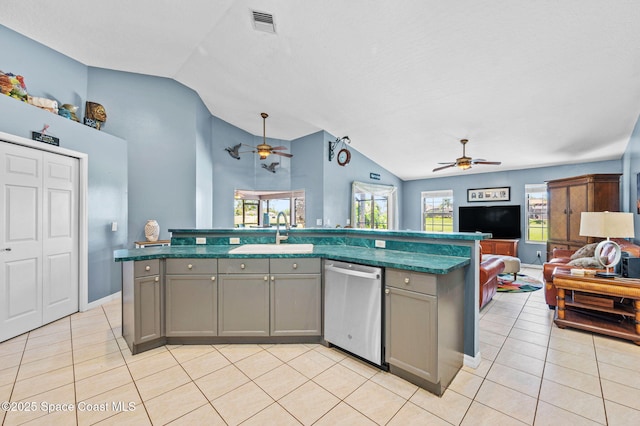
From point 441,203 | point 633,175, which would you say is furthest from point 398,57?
point 441,203

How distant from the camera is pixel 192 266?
7.91 ft

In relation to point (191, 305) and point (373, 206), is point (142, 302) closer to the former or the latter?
point (191, 305)

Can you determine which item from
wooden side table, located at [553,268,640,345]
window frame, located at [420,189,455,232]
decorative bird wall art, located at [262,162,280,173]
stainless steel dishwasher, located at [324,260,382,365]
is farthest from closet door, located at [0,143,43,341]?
window frame, located at [420,189,455,232]

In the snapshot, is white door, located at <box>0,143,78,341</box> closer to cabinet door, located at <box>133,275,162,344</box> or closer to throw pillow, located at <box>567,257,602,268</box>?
cabinet door, located at <box>133,275,162,344</box>

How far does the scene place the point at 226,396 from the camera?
1801 mm

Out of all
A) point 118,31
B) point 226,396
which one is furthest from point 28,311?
point 118,31

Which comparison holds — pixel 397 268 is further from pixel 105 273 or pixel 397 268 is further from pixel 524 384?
pixel 105 273

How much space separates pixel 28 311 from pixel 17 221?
96 centimetres

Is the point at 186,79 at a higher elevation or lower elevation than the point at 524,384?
higher

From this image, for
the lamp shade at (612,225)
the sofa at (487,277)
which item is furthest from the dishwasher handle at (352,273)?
the lamp shade at (612,225)

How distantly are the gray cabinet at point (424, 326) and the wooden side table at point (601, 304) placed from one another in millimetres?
1748

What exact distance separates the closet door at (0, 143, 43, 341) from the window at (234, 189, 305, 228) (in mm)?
3688

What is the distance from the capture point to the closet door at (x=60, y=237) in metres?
2.98

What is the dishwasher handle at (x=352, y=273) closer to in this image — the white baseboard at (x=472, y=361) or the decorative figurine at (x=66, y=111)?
the white baseboard at (x=472, y=361)
